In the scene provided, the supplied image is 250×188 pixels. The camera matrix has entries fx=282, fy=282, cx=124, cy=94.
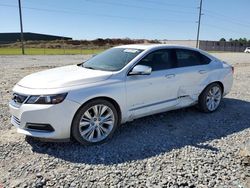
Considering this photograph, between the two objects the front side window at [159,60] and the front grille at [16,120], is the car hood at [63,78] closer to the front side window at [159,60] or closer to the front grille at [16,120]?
the front grille at [16,120]

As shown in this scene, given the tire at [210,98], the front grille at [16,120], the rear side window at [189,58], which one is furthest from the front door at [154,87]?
the front grille at [16,120]

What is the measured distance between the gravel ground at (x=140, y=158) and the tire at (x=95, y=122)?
148mm

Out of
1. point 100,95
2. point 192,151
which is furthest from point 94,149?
point 192,151

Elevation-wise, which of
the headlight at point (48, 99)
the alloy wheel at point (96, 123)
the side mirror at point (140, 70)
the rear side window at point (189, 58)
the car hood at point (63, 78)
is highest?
the rear side window at point (189, 58)

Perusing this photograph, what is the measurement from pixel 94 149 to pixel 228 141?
2.27 metres

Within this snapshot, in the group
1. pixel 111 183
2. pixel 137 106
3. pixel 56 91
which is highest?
pixel 56 91

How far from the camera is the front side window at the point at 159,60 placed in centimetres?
523

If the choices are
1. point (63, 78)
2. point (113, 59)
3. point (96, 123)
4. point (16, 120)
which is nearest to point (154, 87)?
point (113, 59)

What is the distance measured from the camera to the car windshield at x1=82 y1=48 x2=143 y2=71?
5016 mm

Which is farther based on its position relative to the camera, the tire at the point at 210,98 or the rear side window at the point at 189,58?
the tire at the point at 210,98

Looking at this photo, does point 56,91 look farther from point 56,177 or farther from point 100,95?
point 56,177

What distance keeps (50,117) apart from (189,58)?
3.33 metres

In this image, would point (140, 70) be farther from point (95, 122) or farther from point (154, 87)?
point (95, 122)

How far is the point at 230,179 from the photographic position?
3543mm
